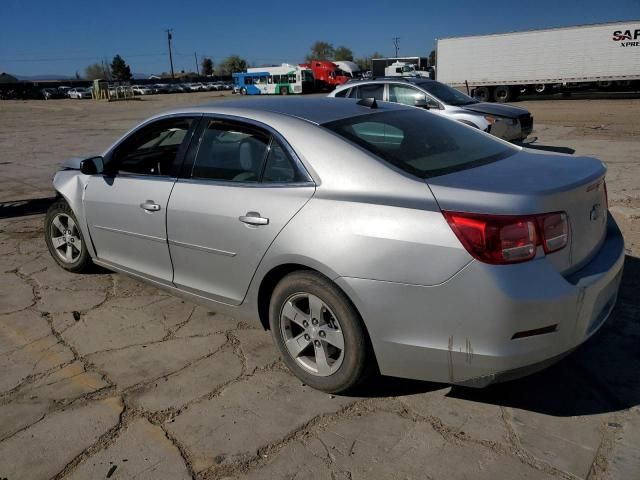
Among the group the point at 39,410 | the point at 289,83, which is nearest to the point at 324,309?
the point at 39,410

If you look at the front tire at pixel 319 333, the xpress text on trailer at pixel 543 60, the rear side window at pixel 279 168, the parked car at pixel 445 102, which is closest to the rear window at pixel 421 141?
the rear side window at pixel 279 168

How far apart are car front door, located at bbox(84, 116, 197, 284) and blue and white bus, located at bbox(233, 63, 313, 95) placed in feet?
169

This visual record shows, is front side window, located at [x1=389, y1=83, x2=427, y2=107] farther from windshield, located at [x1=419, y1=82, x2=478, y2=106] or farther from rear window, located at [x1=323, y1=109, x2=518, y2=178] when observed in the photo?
rear window, located at [x1=323, y1=109, x2=518, y2=178]

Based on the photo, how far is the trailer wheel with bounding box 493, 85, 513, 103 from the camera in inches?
1201

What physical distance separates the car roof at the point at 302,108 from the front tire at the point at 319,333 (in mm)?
999

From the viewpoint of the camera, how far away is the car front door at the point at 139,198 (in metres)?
3.69

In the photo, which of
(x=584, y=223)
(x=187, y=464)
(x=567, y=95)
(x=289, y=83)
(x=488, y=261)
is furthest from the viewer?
(x=289, y=83)

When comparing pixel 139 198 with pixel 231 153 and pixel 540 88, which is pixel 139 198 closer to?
pixel 231 153

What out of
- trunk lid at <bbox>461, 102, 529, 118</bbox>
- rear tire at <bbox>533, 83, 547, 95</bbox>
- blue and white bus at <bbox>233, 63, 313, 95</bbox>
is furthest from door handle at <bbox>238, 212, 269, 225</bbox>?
blue and white bus at <bbox>233, 63, 313, 95</bbox>

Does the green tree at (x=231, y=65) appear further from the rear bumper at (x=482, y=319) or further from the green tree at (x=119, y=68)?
the rear bumper at (x=482, y=319)

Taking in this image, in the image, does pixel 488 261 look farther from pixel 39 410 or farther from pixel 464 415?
pixel 39 410

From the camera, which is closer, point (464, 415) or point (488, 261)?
point (488, 261)

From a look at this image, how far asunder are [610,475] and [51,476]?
2.45 meters

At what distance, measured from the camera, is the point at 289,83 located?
5494 centimetres
